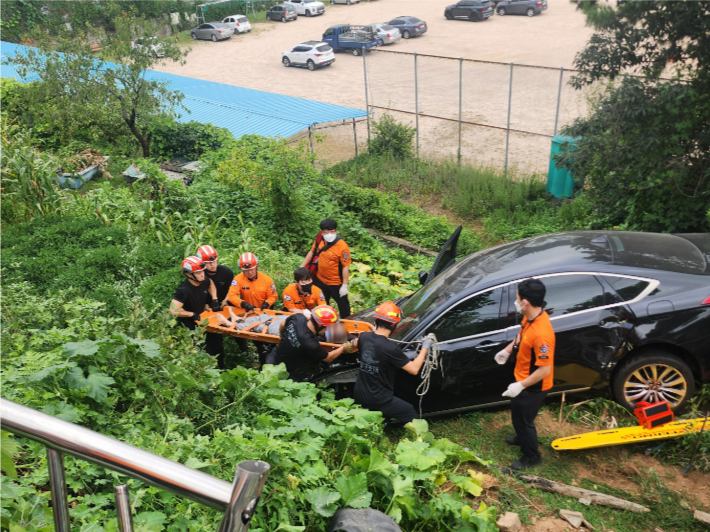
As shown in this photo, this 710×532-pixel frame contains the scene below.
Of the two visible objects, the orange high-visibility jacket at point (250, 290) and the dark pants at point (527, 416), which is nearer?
the dark pants at point (527, 416)

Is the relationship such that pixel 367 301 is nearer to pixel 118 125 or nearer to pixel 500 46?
pixel 118 125

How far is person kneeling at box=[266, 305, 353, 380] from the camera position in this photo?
18.7ft

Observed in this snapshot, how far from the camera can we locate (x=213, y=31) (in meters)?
40.7

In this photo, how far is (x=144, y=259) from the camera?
8.43 metres

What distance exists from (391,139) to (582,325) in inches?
505

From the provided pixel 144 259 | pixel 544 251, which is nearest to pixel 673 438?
pixel 544 251

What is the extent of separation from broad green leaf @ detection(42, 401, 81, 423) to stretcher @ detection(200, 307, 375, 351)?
9.53ft

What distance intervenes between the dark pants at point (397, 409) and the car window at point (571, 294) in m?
1.56

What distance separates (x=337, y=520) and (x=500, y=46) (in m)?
33.6

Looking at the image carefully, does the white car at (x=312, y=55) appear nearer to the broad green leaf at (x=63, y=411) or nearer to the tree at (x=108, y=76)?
the tree at (x=108, y=76)

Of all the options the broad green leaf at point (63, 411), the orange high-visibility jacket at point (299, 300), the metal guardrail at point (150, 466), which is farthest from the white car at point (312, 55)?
the metal guardrail at point (150, 466)

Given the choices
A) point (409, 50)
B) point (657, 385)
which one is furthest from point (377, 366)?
point (409, 50)

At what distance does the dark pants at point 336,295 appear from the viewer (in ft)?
26.9

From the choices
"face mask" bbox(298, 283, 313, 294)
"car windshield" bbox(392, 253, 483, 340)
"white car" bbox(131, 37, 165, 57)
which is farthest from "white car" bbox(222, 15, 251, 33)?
"car windshield" bbox(392, 253, 483, 340)
